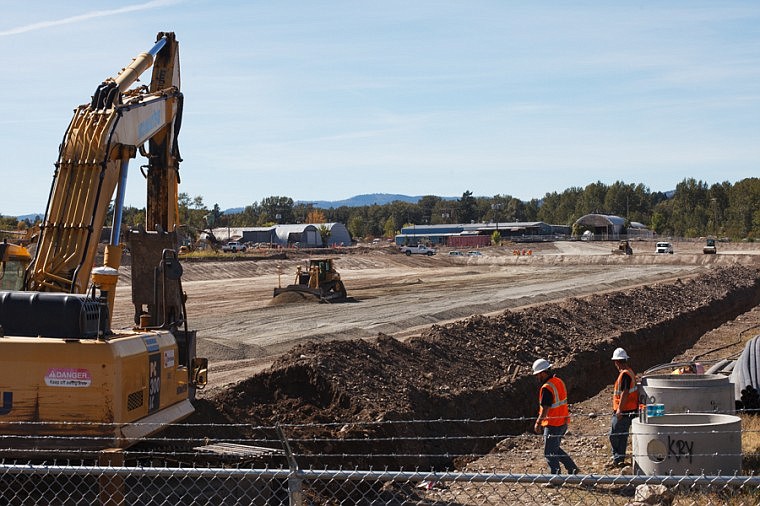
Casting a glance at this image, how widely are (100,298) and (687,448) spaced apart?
20.4 feet

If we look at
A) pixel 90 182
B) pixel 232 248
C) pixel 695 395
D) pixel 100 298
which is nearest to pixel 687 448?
pixel 695 395

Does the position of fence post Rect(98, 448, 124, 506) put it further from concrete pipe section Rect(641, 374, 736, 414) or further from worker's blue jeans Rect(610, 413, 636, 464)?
concrete pipe section Rect(641, 374, 736, 414)

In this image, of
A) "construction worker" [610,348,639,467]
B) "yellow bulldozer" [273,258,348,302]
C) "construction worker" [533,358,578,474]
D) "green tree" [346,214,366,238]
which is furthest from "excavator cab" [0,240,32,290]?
"green tree" [346,214,366,238]

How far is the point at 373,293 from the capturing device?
4800 cm

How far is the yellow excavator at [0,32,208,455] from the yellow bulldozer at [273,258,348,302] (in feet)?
85.4

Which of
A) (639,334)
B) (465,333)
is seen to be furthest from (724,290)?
(465,333)

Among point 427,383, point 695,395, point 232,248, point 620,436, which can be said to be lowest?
point 427,383

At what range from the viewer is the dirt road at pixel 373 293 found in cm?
2858

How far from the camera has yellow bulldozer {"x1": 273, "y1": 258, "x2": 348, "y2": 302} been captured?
40.9 metres

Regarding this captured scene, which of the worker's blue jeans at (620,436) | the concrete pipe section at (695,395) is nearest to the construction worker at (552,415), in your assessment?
the worker's blue jeans at (620,436)

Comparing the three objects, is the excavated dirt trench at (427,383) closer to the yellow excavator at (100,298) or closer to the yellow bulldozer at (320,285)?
the yellow excavator at (100,298)

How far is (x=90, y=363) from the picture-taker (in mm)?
8867

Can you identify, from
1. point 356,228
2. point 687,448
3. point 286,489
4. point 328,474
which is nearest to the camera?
point 328,474

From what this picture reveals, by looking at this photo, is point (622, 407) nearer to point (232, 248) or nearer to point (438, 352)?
point (438, 352)
